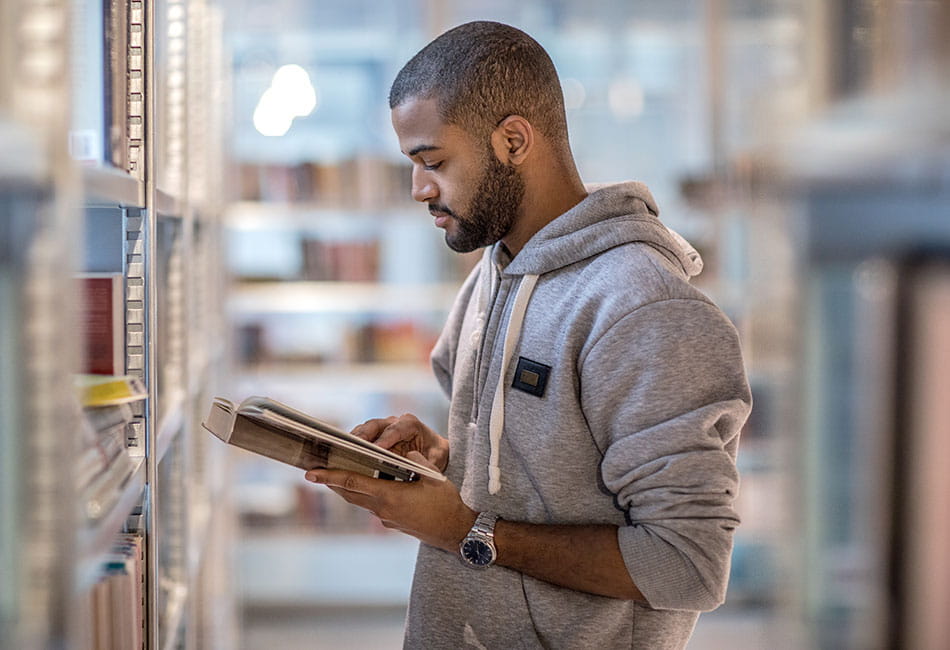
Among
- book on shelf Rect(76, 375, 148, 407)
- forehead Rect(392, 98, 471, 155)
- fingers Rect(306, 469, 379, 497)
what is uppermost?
forehead Rect(392, 98, 471, 155)

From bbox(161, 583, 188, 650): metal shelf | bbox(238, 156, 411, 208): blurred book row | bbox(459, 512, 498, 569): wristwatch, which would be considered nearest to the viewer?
bbox(459, 512, 498, 569): wristwatch

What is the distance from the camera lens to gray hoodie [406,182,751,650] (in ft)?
3.95

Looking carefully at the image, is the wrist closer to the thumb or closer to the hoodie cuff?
the thumb

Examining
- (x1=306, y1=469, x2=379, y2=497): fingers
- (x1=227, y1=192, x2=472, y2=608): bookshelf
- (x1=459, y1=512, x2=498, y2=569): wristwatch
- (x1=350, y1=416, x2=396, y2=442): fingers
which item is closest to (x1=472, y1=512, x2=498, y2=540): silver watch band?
(x1=459, y1=512, x2=498, y2=569): wristwatch

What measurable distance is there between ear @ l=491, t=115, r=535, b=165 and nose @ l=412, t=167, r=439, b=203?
4.1 inches

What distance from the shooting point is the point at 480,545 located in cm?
132

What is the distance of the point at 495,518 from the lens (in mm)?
1342

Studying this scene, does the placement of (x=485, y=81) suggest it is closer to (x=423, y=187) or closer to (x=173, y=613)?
(x=423, y=187)

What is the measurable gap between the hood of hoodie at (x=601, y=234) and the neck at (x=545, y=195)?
0.04 meters

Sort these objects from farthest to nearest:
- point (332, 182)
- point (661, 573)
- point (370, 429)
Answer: point (332, 182), point (370, 429), point (661, 573)

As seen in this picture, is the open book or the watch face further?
the watch face

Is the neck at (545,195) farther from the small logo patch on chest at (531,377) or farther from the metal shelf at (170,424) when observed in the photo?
the metal shelf at (170,424)

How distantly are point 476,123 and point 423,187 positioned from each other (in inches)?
4.9

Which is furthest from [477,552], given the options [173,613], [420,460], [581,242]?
[173,613]
